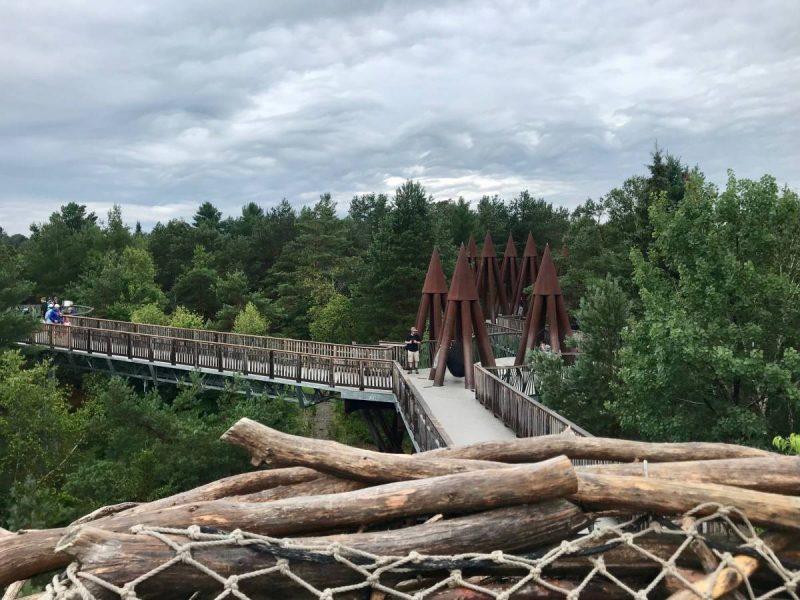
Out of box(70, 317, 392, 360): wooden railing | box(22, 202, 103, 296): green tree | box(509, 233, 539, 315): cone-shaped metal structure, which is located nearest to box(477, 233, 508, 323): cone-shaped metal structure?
box(509, 233, 539, 315): cone-shaped metal structure

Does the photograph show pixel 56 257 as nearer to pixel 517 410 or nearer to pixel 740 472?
pixel 517 410

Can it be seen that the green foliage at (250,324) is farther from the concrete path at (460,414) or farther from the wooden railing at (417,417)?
the concrete path at (460,414)

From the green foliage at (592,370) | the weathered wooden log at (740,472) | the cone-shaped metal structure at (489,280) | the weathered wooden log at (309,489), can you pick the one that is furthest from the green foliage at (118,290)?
the weathered wooden log at (740,472)

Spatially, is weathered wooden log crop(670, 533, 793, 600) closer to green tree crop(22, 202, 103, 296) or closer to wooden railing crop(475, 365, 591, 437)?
wooden railing crop(475, 365, 591, 437)

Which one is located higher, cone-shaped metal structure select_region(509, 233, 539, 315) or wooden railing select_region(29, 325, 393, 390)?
cone-shaped metal structure select_region(509, 233, 539, 315)

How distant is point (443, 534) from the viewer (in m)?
2.22

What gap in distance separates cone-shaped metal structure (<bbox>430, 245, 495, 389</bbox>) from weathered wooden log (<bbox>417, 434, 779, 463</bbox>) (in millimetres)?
12501

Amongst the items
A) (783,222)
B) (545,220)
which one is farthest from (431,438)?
(545,220)

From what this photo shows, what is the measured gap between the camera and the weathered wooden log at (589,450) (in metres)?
2.89

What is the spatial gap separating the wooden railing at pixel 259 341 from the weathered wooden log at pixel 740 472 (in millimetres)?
16158

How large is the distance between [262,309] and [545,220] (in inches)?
1020

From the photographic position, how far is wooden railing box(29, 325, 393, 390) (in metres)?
17.8

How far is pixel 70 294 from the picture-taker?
38562 mm

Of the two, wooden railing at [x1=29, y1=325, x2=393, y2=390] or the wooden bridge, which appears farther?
wooden railing at [x1=29, y1=325, x2=393, y2=390]
